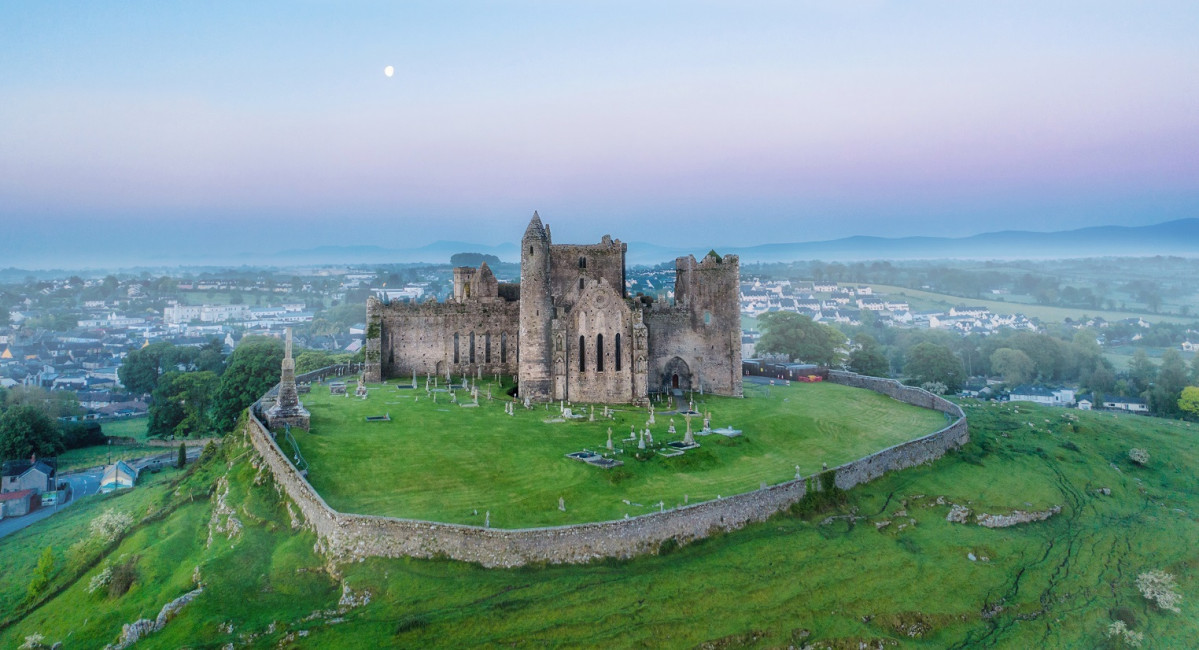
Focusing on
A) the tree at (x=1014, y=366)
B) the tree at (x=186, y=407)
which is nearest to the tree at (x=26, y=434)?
the tree at (x=186, y=407)

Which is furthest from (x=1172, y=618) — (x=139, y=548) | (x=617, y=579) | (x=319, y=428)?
(x=139, y=548)

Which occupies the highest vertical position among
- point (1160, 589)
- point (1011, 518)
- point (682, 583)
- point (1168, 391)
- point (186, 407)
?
point (682, 583)

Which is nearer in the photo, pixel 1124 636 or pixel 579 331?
pixel 1124 636

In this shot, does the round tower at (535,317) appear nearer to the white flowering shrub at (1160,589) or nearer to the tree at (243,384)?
the tree at (243,384)

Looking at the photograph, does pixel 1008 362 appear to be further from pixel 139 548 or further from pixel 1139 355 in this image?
pixel 139 548

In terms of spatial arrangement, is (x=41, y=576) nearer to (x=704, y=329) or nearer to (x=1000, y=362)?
(x=704, y=329)

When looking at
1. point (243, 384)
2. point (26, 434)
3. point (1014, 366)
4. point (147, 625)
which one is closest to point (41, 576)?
point (147, 625)

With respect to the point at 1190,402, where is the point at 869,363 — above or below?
above
